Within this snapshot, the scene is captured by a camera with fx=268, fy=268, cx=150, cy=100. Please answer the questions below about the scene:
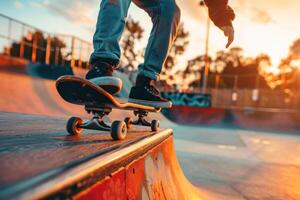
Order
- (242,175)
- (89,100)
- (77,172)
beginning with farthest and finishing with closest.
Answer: (242,175)
(89,100)
(77,172)

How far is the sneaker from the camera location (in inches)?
55.6

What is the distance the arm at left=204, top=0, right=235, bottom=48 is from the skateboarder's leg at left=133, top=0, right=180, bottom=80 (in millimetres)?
289

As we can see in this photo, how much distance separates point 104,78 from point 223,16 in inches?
41.6

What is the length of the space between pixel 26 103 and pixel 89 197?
617 centimetres

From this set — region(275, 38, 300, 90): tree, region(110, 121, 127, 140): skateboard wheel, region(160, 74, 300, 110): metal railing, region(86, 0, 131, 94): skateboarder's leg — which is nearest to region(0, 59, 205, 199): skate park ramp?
region(110, 121, 127, 140): skateboard wheel

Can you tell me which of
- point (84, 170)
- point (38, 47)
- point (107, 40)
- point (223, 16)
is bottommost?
point (84, 170)

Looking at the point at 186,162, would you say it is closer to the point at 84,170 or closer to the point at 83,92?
the point at 83,92

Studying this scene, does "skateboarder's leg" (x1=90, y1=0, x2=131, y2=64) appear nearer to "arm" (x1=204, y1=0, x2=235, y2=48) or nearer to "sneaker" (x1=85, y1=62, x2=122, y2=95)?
"sneaker" (x1=85, y1=62, x2=122, y2=95)

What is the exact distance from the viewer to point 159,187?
1.30 m

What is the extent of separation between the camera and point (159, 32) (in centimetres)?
186

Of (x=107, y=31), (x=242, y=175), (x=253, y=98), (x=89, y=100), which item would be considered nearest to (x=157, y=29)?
(x=107, y=31)

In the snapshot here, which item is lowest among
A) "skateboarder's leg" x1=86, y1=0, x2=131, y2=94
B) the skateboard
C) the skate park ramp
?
the skate park ramp

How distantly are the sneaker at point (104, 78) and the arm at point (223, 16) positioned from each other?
3.07ft

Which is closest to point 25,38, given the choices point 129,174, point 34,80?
point 34,80
